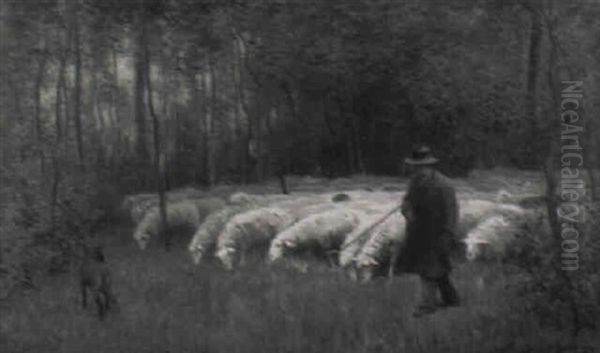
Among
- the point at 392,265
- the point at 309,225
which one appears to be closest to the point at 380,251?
the point at 392,265

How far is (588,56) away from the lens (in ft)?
34.9

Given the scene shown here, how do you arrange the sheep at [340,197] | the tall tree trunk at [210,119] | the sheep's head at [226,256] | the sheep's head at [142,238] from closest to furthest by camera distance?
1. the sheep's head at [226,256]
2. the sheep's head at [142,238]
3. the tall tree trunk at [210,119]
4. the sheep at [340,197]

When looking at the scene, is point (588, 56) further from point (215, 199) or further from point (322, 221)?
point (215, 199)

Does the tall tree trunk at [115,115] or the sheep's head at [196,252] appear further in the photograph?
the tall tree trunk at [115,115]

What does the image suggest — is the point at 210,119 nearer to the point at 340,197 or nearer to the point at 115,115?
the point at 115,115

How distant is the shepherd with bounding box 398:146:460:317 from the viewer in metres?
9.84

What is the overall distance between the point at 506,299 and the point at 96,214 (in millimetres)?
5649

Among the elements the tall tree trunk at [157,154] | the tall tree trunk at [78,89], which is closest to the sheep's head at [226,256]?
the tall tree trunk at [157,154]

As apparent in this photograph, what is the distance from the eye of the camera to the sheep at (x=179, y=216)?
13.6m

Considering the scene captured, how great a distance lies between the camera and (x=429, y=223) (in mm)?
10047

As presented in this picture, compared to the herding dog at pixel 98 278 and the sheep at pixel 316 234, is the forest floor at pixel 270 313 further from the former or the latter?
the sheep at pixel 316 234

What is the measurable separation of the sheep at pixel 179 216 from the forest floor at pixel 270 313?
1.35 feet

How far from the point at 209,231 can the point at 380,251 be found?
268 centimetres

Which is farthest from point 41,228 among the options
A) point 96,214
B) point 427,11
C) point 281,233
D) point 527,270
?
point 527,270
